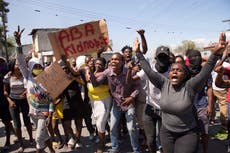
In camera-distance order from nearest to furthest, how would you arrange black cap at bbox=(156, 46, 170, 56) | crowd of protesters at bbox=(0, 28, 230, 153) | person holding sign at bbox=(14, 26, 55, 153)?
crowd of protesters at bbox=(0, 28, 230, 153)
black cap at bbox=(156, 46, 170, 56)
person holding sign at bbox=(14, 26, 55, 153)

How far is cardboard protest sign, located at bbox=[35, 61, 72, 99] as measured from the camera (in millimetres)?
5128

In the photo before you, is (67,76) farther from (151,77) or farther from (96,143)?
(151,77)

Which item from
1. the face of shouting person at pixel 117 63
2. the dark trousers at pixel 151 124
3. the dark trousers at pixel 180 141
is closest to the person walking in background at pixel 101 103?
the face of shouting person at pixel 117 63

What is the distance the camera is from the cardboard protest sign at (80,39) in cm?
Result: 528

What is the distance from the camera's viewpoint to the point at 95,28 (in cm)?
550

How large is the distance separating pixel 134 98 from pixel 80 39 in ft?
4.67

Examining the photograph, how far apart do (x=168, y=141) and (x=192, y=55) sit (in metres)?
1.85

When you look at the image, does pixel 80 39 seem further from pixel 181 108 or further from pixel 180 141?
pixel 180 141

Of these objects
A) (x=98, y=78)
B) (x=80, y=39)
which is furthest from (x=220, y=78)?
(x=80, y=39)

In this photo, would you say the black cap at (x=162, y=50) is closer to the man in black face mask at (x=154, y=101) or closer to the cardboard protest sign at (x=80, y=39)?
the man in black face mask at (x=154, y=101)

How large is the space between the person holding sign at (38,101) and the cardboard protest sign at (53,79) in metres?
0.11

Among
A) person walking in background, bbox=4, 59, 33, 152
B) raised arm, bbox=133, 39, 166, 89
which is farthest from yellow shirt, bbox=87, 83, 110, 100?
raised arm, bbox=133, 39, 166, 89

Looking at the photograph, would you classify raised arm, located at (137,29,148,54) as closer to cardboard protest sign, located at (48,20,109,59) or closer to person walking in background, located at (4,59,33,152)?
cardboard protest sign, located at (48,20,109,59)

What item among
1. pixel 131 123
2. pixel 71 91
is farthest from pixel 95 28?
pixel 131 123
